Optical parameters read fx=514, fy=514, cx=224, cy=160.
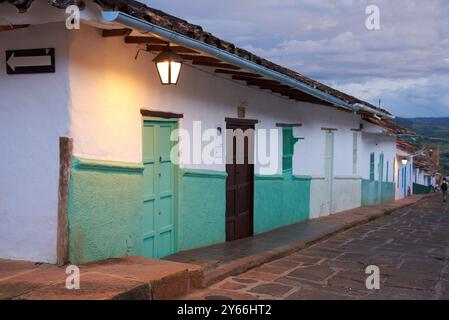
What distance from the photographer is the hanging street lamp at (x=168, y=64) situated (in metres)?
6.34

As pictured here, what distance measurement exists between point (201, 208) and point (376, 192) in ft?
46.8

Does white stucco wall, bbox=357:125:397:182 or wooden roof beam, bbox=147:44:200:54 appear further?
white stucco wall, bbox=357:125:397:182

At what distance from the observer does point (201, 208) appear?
27.6 ft

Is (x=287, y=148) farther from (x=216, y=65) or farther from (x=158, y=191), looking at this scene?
(x=158, y=191)

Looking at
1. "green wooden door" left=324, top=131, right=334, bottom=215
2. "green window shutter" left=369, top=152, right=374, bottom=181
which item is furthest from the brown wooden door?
"green window shutter" left=369, top=152, right=374, bottom=181

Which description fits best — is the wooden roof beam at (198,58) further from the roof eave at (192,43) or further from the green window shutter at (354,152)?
the green window shutter at (354,152)

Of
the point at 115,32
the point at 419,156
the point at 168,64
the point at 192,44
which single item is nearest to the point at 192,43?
the point at 192,44

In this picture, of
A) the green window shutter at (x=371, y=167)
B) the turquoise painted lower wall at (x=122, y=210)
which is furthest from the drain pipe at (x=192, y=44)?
the green window shutter at (x=371, y=167)

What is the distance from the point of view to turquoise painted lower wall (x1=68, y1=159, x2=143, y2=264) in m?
5.65

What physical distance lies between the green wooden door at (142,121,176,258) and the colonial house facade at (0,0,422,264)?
2 centimetres

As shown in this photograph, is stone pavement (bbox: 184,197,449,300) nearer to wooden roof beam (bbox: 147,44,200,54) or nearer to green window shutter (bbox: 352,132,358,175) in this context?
wooden roof beam (bbox: 147,44,200,54)

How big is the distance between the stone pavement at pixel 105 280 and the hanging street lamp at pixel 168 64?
89.7 inches

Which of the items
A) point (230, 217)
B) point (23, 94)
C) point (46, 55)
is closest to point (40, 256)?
point (23, 94)

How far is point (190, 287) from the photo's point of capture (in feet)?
19.1
